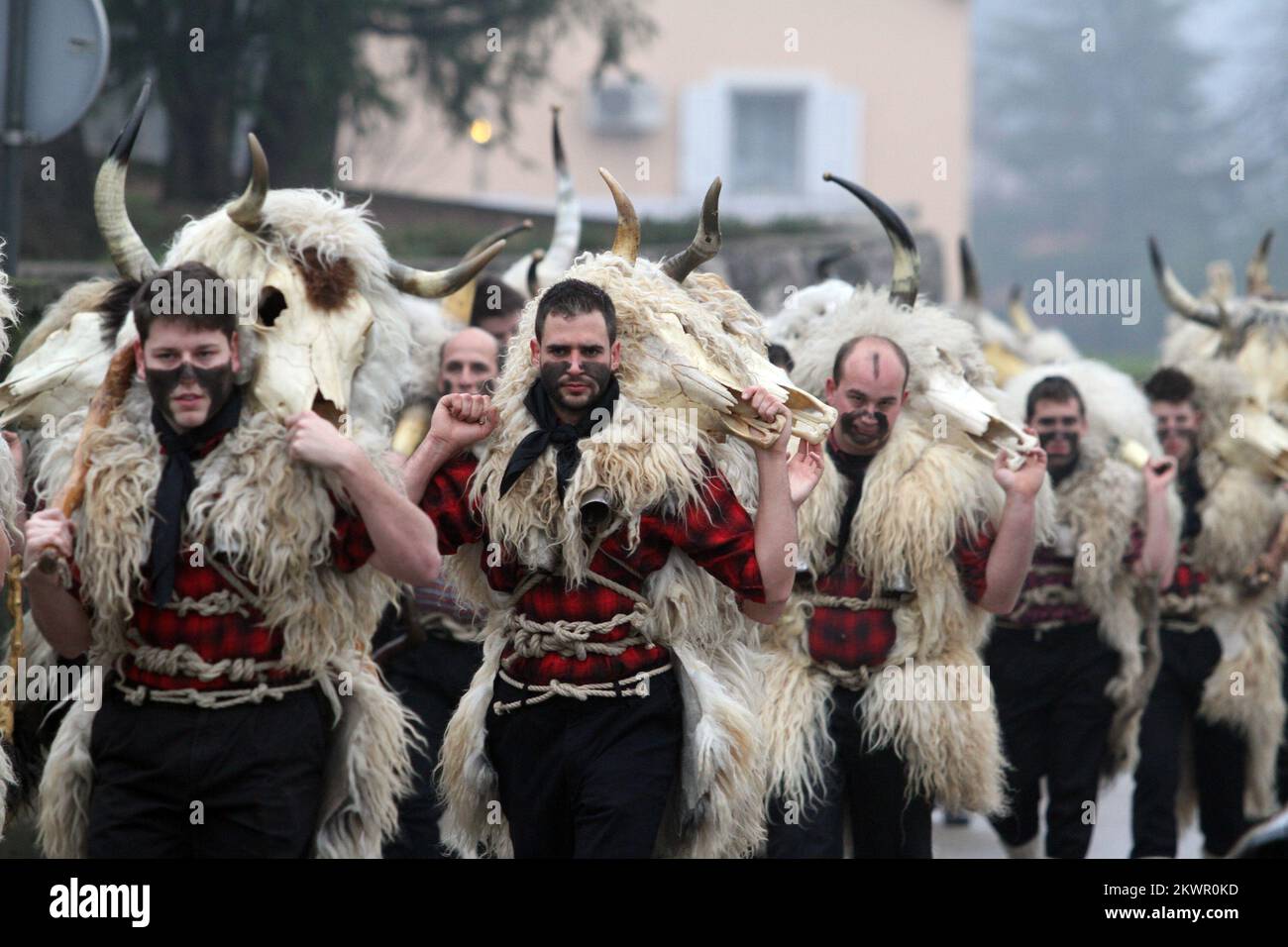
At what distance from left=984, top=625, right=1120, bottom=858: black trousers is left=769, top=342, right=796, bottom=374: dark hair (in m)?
1.80

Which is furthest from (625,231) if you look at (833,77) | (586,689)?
(833,77)

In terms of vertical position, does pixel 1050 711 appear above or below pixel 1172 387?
below

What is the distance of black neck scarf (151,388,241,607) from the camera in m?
5.10

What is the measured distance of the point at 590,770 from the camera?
5.26 meters

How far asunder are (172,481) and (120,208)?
3.43 ft

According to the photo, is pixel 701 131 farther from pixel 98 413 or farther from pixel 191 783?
pixel 191 783

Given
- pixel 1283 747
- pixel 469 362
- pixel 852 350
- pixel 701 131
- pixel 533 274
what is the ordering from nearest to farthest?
1. pixel 852 350
2. pixel 469 362
3. pixel 533 274
4. pixel 1283 747
5. pixel 701 131

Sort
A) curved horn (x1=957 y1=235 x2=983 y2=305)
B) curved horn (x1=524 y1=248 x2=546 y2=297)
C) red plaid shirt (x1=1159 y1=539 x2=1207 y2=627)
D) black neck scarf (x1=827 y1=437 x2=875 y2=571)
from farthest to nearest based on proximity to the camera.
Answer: curved horn (x1=957 y1=235 x2=983 y2=305) → red plaid shirt (x1=1159 y1=539 x2=1207 y2=627) → curved horn (x1=524 y1=248 x2=546 y2=297) → black neck scarf (x1=827 y1=437 x2=875 y2=571)

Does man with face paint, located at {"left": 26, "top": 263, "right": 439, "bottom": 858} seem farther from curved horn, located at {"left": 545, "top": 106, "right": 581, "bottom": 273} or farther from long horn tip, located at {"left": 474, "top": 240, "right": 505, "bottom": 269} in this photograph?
curved horn, located at {"left": 545, "top": 106, "right": 581, "bottom": 273}

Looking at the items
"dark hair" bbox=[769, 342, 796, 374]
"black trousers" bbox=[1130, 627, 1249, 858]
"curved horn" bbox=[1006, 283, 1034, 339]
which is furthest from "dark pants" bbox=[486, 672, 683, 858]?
"curved horn" bbox=[1006, 283, 1034, 339]

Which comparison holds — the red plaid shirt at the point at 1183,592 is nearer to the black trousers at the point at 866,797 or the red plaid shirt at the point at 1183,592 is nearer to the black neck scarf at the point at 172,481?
the black trousers at the point at 866,797

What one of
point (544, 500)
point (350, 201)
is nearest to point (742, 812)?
point (544, 500)

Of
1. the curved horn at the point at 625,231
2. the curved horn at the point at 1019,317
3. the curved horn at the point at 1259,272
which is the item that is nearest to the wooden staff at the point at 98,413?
the curved horn at the point at 625,231

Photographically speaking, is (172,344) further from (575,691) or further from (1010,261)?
(1010,261)
